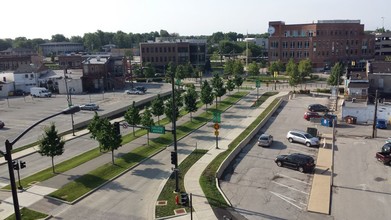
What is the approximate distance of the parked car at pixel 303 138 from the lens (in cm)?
4159

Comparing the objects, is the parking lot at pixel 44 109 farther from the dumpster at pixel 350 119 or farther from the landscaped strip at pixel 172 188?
the dumpster at pixel 350 119

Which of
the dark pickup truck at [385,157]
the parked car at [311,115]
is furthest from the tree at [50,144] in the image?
the parked car at [311,115]

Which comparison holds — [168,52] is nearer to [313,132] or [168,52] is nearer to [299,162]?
[313,132]

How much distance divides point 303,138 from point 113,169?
21778 millimetres

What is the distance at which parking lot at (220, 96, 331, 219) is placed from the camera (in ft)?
85.8

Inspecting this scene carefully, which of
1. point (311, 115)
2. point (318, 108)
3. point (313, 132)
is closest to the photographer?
point (313, 132)

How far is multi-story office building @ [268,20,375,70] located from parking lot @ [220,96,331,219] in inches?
3179

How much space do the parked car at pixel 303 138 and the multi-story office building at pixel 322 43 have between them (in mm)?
82232

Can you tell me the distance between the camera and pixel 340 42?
120 meters

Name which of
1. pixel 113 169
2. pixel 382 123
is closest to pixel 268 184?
pixel 113 169

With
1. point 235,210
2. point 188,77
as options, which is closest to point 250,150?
point 235,210

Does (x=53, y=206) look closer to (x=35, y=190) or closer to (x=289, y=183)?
(x=35, y=190)

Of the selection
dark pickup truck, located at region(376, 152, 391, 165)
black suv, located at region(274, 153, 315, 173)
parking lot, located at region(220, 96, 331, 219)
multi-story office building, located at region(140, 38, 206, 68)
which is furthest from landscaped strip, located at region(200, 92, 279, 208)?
multi-story office building, located at region(140, 38, 206, 68)

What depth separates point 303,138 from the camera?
42438 millimetres
